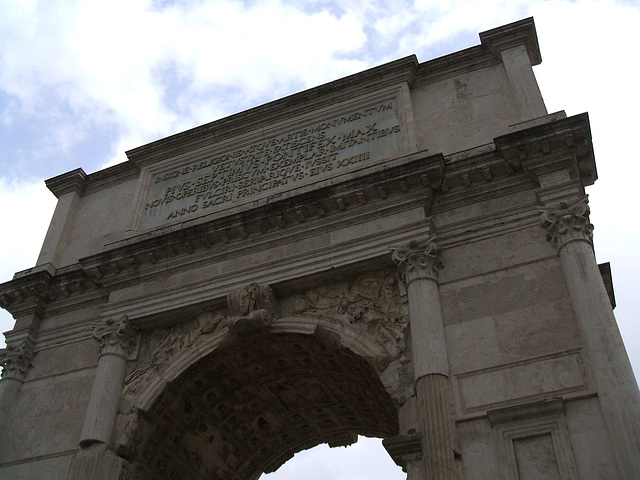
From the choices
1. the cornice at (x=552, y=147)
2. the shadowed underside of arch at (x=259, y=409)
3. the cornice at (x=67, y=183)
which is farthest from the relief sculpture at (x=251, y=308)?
the cornice at (x=67, y=183)

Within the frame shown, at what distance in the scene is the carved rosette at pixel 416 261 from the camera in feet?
36.3

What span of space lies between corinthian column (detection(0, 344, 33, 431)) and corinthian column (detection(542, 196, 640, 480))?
33.1 feet

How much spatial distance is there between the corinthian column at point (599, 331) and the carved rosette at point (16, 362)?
396 inches

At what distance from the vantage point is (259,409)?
1398 centimetres

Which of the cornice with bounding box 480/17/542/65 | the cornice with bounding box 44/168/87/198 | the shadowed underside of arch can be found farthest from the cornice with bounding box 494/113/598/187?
the cornice with bounding box 44/168/87/198

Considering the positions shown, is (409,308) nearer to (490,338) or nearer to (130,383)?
(490,338)

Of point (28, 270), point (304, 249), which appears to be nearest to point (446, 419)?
point (304, 249)

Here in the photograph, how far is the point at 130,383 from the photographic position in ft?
40.2

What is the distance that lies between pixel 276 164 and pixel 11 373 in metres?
6.64

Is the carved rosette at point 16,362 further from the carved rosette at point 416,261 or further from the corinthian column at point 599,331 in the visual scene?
the corinthian column at point 599,331

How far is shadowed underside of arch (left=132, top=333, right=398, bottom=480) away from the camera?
40.0ft

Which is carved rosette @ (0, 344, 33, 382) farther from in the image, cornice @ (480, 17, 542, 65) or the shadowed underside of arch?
cornice @ (480, 17, 542, 65)

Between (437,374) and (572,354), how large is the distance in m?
1.86

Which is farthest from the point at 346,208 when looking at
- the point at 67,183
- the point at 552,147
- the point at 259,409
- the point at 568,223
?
the point at 67,183
